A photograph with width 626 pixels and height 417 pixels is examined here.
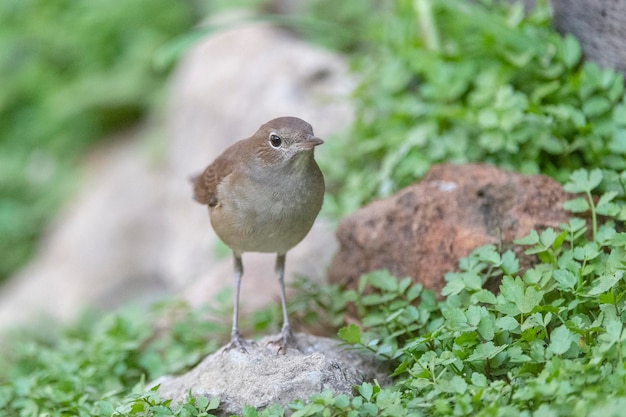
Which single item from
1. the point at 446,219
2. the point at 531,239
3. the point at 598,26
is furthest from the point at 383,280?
the point at 598,26

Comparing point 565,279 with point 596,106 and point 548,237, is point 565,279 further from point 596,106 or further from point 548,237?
point 596,106

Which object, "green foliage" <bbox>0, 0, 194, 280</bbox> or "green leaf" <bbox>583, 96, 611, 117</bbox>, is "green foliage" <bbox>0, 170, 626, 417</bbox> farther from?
"green foliage" <bbox>0, 0, 194, 280</bbox>

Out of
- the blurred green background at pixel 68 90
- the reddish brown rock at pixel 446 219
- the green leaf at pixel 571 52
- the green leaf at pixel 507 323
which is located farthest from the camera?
the blurred green background at pixel 68 90

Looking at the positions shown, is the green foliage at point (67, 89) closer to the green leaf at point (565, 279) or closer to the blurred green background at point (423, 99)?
the blurred green background at point (423, 99)

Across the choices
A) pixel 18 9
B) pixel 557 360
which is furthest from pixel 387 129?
pixel 18 9

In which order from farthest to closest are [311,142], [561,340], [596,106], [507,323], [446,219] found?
[596,106] → [446,219] → [311,142] → [507,323] → [561,340]

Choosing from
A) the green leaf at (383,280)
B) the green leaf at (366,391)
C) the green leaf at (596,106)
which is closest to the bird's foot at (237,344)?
the green leaf at (383,280)
